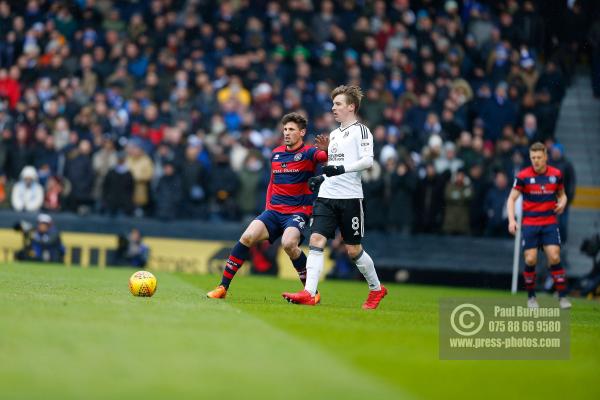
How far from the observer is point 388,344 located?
348 inches

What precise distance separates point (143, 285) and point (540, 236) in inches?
242

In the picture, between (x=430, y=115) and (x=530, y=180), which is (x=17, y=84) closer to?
(x=430, y=115)

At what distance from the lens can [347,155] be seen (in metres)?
12.1

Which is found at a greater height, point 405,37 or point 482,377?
point 405,37

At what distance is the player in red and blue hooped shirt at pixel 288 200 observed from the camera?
12586mm

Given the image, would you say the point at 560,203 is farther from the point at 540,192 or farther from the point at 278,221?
the point at 278,221

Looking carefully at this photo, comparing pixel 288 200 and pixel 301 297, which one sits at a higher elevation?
pixel 288 200

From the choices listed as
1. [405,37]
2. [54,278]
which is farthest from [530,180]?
[405,37]

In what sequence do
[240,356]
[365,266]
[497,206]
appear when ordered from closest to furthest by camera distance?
[240,356]
[365,266]
[497,206]

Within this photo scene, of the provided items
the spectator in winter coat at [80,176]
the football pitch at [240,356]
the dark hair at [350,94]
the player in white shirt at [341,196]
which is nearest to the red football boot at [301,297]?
the player in white shirt at [341,196]

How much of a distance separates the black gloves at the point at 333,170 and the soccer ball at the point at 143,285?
2384 millimetres

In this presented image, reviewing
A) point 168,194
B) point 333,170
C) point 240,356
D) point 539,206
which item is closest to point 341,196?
point 333,170

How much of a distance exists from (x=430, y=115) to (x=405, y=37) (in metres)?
4.00

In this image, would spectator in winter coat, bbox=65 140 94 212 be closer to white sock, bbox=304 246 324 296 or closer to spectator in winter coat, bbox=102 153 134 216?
spectator in winter coat, bbox=102 153 134 216
